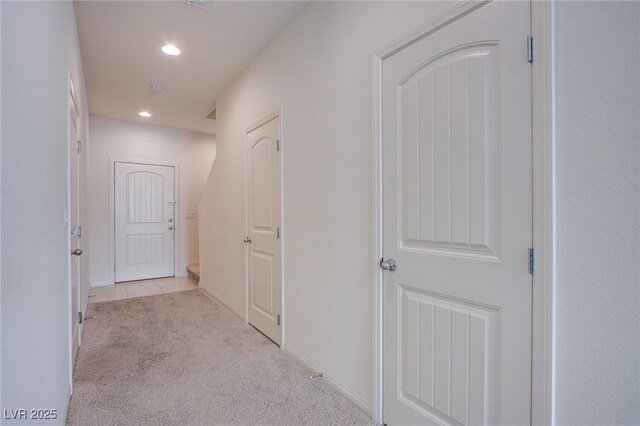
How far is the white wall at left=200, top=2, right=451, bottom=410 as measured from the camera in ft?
6.03

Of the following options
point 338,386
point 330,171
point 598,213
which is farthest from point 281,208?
point 598,213

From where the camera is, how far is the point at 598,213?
1.00 m

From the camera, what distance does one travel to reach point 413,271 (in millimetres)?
1564

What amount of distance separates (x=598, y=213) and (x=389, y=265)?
34.5 inches

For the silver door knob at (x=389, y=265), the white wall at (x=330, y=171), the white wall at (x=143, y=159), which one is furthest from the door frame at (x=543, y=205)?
the white wall at (x=143, y=159)

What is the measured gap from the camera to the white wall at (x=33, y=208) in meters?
0.92

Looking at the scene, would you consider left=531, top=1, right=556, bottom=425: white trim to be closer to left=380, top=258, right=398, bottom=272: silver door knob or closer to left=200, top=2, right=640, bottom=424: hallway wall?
left=200, top=2, right=640, bottom=424: hallway wall

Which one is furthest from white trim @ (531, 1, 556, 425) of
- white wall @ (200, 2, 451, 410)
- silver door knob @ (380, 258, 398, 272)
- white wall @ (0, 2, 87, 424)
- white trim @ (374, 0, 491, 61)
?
white wall @ (0, 2, 87, 424)

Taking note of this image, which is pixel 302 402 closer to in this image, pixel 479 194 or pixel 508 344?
pixel 508 344

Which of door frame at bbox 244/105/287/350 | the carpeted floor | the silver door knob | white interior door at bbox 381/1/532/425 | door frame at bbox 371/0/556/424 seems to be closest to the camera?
door frame at bbox 371/0/556/424

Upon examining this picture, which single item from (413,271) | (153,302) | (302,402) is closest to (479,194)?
(413,271)

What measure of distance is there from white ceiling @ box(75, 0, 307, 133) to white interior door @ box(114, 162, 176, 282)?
4.53ft

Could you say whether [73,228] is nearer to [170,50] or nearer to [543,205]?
[170,50]

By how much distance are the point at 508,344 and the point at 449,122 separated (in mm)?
912
